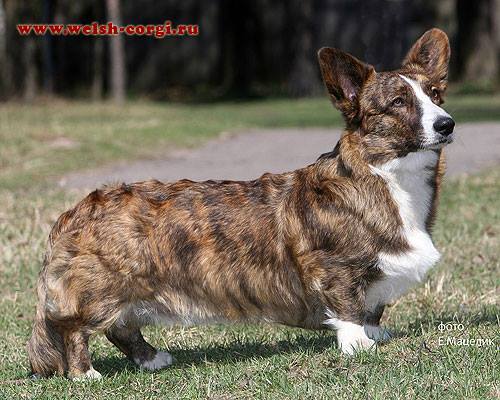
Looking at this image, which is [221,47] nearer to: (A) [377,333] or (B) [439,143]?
(A) [377,333]

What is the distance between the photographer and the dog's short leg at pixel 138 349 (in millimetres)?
6230

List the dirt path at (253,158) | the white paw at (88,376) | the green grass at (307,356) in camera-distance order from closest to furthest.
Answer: the green grass at (307,356) < the white paw at (88,376) < the dirt path at (253,158)

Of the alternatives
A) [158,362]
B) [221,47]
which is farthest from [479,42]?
[158,362]

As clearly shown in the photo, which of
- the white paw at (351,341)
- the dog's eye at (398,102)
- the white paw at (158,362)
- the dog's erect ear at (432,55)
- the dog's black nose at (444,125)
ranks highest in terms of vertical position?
the dog's erect ear at (432,55)

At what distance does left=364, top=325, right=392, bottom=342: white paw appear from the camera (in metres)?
6.12

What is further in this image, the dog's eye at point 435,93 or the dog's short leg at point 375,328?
the dog's short leg at point 375,328

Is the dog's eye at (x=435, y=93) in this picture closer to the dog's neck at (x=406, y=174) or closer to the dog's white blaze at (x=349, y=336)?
the dog's neck at (x=406, y=174)

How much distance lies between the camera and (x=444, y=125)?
18.2 ft

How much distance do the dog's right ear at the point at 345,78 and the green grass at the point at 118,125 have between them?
742 centimetres

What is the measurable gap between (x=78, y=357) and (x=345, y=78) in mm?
2141

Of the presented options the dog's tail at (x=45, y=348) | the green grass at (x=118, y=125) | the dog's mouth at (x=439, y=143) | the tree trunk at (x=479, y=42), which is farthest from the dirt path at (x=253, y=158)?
the tree trunk at (x=479, y=42)

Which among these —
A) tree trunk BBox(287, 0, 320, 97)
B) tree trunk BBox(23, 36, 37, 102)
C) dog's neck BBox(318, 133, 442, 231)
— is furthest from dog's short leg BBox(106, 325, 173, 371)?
tree trunk BBox(287, 0, 320, 97)

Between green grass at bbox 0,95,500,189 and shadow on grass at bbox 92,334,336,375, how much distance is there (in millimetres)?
7253

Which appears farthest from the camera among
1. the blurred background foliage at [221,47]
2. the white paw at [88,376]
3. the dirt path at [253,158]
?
the blurred background foliage at [221,47]
